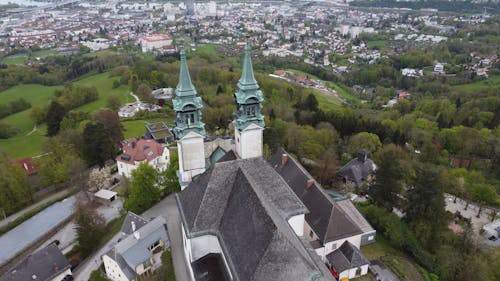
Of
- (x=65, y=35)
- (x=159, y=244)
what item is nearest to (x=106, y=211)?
(x=159, y=244)

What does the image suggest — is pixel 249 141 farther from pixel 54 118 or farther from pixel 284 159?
pixel 54 118

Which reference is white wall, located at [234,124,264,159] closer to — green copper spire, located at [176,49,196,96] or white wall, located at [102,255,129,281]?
green copper spire, located at [176,49,196,96]

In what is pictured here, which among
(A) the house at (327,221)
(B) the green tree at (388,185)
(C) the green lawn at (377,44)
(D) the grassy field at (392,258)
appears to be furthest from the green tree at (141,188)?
(C) the green lawn at (377,44)

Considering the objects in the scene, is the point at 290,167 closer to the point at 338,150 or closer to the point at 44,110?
the point at 338,150

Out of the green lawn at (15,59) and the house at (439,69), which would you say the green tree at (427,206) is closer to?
the house at (439,69)

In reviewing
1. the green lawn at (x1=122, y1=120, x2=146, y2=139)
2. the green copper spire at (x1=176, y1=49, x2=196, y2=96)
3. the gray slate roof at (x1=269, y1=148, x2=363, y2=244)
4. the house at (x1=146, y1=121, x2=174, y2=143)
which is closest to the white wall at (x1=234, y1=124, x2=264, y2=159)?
the green copper spire at (x1=176, y1=49, x2=196, y2=96)

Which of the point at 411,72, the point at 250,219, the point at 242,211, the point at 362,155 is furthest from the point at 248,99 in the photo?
the point at 411,72

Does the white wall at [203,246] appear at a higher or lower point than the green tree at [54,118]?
higher
